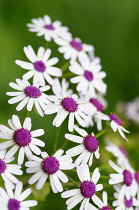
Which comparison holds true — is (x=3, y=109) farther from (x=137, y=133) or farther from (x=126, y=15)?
(x=126, y=15)

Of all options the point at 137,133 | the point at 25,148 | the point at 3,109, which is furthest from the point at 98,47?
the point at 25,148

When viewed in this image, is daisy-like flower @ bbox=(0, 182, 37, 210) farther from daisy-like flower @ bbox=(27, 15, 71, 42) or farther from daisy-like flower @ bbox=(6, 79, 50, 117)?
daisy-like flower @ bbox=(27, 15, 71, 42)

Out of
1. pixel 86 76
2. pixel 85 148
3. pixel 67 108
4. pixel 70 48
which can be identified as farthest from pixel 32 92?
pixel 70 48

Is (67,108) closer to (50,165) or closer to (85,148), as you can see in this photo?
(85,148)

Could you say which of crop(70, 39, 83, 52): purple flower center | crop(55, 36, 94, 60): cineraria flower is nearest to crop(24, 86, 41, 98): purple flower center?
crop(55, 36, 94, 60): cineraria flower

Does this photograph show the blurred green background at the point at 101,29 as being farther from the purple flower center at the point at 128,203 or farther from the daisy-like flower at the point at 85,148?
the daisy-like flower at the point at 85,148
